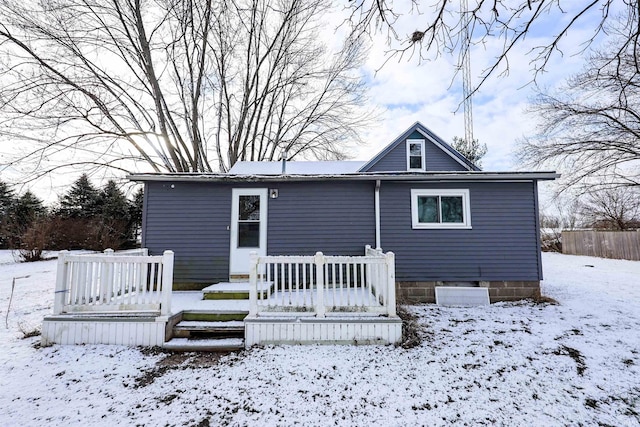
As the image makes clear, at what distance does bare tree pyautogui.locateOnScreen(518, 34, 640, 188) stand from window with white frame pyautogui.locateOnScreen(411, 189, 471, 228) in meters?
11.1

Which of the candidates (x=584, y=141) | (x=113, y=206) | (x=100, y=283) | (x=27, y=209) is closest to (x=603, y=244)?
(x=584, y=141)

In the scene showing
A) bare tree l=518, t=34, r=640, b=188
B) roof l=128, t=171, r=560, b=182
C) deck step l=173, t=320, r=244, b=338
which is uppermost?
bare tree l=518, t=34, r=640, b=188

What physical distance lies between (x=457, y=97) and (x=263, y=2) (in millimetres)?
11104

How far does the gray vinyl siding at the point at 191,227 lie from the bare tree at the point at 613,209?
21203mm

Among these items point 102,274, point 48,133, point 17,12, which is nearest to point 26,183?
point 48,133

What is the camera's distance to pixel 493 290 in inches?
255

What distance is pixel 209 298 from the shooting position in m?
5.42

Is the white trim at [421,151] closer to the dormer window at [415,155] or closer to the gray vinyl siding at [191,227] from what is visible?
the dormer window at [415,155]

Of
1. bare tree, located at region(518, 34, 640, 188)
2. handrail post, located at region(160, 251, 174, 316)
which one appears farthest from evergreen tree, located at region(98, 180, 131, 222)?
bare tree, located at region(518, 34, 640, 188)

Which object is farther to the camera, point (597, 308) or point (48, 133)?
point (48, 133)

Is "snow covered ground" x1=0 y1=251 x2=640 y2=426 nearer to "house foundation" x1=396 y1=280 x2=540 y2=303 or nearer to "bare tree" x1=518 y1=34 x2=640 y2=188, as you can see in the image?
"house foundation" x1=396 y1=280 x2=540 y2=303

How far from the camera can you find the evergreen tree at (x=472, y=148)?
675 inches

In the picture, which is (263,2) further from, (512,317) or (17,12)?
(512,317)

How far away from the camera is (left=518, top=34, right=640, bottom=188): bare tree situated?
42.4 feet
